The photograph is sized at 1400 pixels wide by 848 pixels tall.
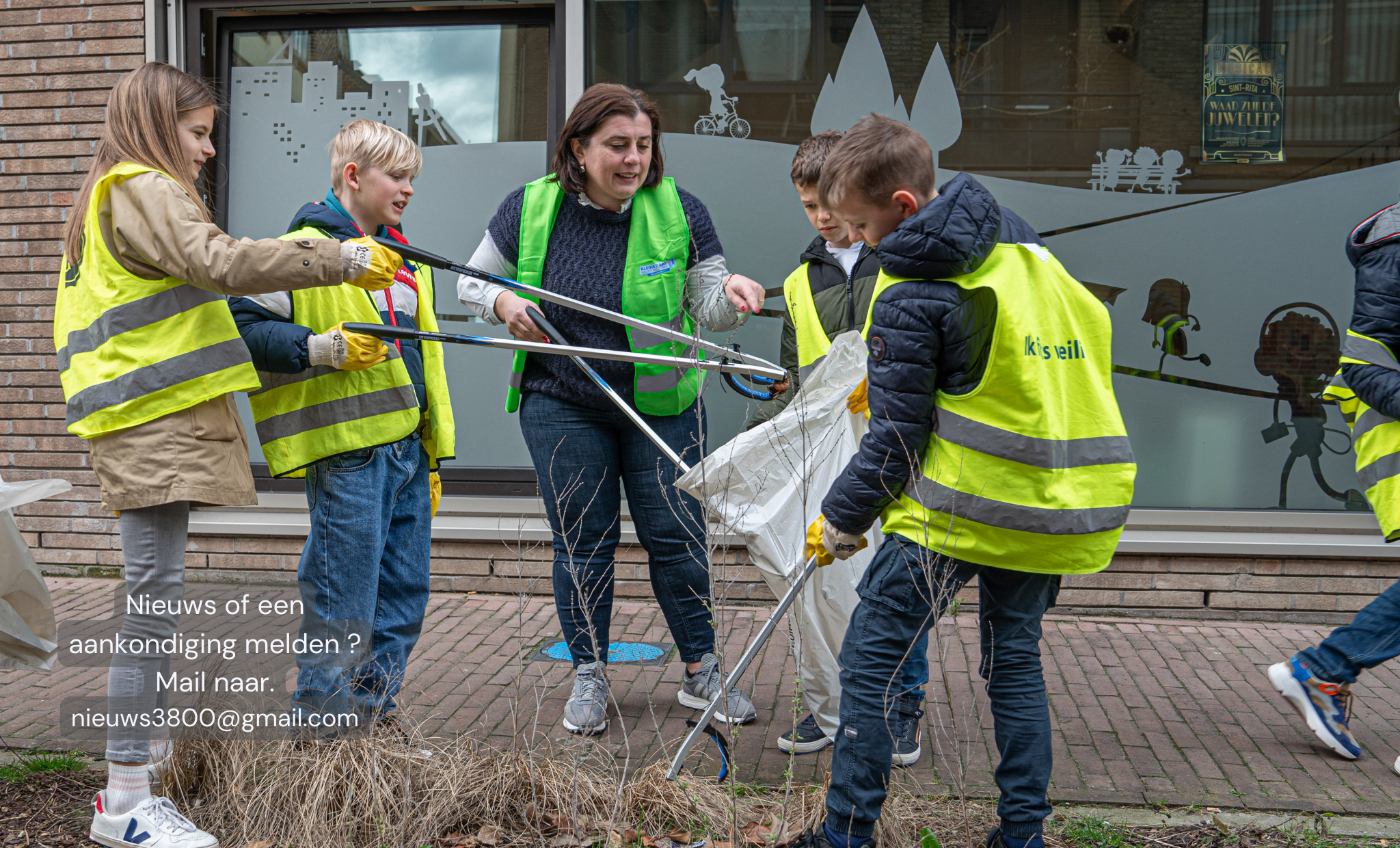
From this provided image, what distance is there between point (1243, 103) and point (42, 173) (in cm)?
606

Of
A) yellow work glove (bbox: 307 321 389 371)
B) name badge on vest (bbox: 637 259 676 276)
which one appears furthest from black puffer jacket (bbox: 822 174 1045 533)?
yellow work glove (bbox: 307 321 389 371)

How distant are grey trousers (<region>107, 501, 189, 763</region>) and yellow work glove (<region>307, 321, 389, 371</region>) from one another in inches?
→ 19.7

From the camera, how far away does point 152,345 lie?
2480mm

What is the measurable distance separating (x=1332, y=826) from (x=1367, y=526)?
250 cm

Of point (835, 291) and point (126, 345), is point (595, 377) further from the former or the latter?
point (126, 345)

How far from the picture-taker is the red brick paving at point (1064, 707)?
3.01 metres

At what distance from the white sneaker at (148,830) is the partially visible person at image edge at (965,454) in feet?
5.09

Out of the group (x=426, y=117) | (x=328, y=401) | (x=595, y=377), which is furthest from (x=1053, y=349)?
(x=426, y=117)

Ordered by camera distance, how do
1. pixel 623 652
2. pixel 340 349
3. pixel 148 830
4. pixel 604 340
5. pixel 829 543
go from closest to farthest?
pixel 829 543 < pixel 148 830 < pixel 340 349 < pixel 604 340 < pixel 623 652

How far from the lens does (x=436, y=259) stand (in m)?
2.69

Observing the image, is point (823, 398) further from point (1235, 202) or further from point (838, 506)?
point (1235, 202)

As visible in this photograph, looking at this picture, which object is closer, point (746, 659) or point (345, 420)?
point (746, 659)

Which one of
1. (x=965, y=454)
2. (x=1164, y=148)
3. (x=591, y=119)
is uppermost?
(x=1164, y=148)

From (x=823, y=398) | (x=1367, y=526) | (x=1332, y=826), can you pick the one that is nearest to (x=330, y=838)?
(x=823, y=398)
